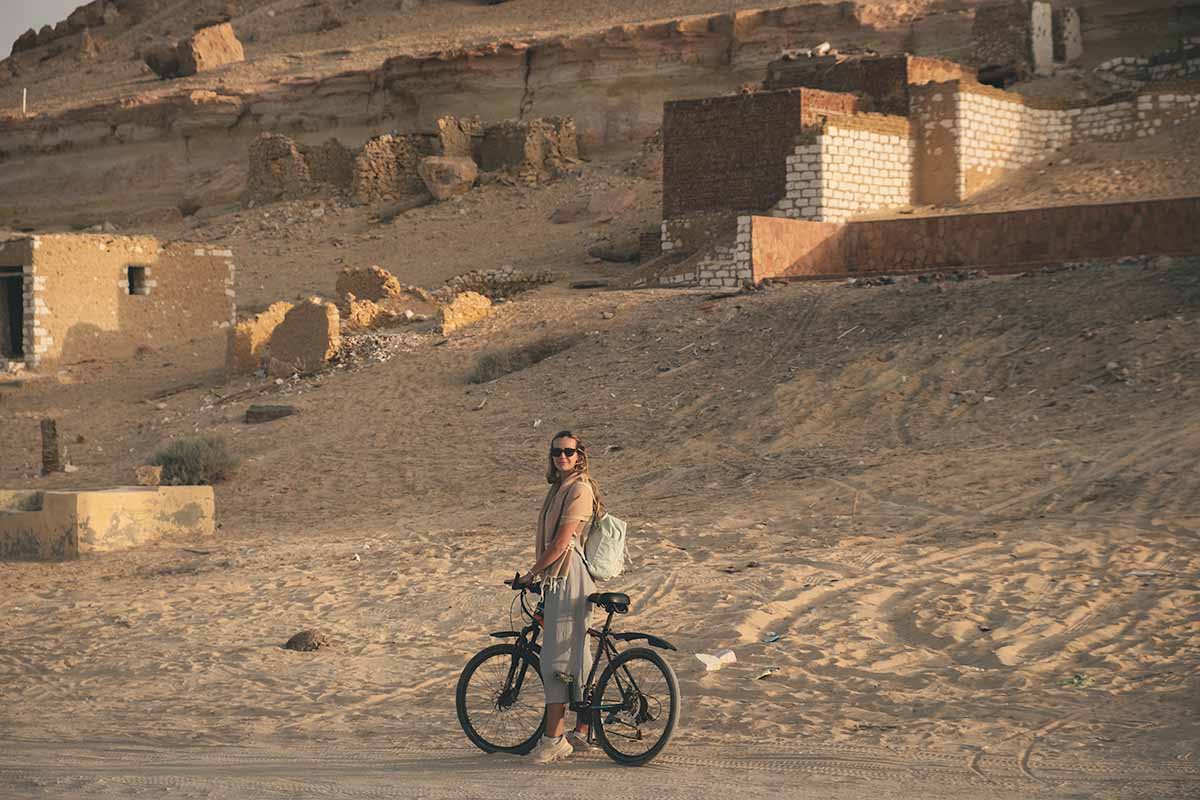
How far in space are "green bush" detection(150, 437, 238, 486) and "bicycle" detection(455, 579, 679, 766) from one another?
31.6 feet

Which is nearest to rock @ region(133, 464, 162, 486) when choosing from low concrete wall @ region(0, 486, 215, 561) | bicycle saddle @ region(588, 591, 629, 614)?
low concrete wall @ region(0, 486, 215, 561)

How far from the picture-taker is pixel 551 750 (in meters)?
7.11

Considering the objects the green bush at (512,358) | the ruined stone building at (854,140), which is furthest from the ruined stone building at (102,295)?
the green bush at (512,358)

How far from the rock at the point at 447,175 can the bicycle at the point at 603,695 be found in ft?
96.4

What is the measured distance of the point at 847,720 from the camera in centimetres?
777

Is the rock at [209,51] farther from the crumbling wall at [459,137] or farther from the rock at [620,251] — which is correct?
the rock at [620,251]

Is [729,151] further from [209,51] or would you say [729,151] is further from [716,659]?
[209,51]

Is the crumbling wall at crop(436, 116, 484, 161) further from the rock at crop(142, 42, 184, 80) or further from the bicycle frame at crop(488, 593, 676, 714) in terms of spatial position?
the bicycle frame at crop(488, 593, 676, 714)

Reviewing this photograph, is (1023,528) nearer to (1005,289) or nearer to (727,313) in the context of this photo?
(1005,289)

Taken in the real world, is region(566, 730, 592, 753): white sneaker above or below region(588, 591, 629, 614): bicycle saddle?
below

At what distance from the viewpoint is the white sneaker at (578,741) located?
729 cm

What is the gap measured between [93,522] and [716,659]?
6.53m

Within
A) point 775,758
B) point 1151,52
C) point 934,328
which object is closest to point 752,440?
point 934,328

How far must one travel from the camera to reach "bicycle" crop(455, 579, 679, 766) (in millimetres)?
7066
